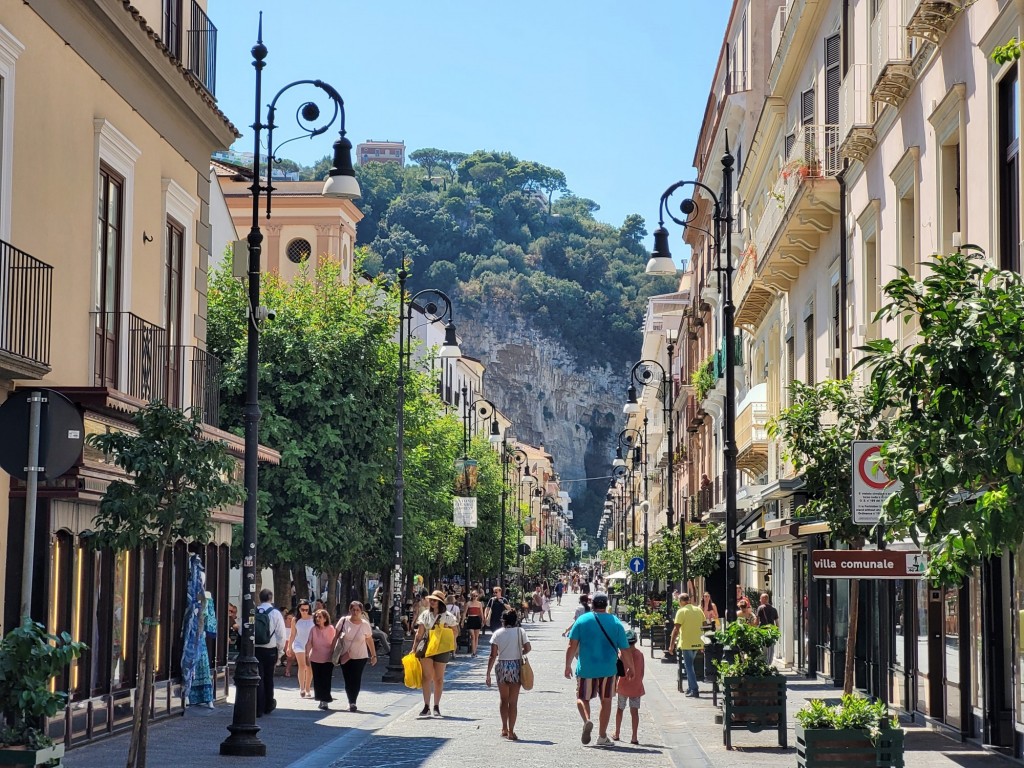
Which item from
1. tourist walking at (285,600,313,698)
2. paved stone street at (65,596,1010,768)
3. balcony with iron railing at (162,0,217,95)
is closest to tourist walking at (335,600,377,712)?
paved stone street at (65,596,1010,768)

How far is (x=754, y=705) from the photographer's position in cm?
1722

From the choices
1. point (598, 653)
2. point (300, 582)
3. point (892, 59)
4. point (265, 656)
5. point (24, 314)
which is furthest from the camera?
point (300, 582)

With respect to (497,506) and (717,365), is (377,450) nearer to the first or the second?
(717,365)

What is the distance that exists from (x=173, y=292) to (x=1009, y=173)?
38.6 ft

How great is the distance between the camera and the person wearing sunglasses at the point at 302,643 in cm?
2572

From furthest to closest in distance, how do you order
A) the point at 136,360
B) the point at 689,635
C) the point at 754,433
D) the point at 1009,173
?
the point at 754,433 < the point at 689,635 < the point at 136,360 < the point at 1009,173

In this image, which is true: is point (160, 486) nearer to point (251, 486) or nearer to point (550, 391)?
point (251, 486)

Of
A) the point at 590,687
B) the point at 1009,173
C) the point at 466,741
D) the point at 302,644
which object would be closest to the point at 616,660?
the point at 590,687

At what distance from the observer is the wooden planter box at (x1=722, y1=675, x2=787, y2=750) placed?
17109mm

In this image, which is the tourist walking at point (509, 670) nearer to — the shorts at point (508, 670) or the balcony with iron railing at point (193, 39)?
the shorts at point (508, 670)

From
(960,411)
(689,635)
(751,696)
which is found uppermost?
(960,411)

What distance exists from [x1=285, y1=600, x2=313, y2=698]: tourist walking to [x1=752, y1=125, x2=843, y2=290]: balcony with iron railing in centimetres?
1059

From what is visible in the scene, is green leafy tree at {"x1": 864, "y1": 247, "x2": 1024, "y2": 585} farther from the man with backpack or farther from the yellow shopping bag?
the man with backpack

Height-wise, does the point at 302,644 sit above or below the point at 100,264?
below
